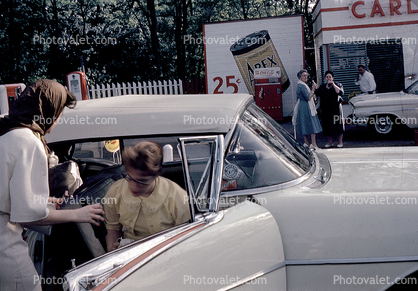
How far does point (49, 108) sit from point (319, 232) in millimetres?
1520

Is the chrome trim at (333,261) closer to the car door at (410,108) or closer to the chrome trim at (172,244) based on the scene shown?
the chrome trim at (172,244)

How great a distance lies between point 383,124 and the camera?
34.7ft

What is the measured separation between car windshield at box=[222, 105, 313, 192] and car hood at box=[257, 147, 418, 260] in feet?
0.47

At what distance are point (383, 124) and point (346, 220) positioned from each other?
9.39 metres

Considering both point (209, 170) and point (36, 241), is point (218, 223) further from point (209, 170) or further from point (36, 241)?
point (36, 241)

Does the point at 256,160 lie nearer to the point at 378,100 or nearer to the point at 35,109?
the point at 35,109

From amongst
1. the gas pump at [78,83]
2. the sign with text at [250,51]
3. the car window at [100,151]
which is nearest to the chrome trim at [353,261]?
the car window at [100,151]

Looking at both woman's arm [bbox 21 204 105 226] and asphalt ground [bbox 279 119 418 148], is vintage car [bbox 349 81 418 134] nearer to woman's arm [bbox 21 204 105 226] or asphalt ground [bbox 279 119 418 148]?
asphalt ground [bbox 279 119 418 148]

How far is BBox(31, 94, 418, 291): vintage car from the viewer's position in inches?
72.9

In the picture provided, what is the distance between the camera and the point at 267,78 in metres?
14.4

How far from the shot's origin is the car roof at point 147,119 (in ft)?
7.73

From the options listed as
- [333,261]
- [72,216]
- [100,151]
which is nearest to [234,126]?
[333,261]

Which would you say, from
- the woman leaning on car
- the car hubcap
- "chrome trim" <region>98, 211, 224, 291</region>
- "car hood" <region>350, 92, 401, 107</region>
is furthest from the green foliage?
"chrome trim" <region>98, 211, 224, 291</region>

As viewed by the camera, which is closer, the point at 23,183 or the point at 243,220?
the point at 23,183
